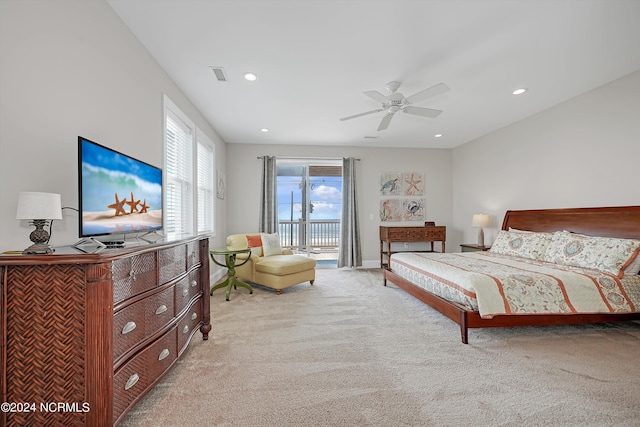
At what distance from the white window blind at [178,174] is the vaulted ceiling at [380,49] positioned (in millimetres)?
452

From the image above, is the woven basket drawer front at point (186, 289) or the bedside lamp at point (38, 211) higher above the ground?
the bedside lamp at point (38, 211)

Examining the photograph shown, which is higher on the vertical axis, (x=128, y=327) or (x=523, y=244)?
(x=523, y=244)

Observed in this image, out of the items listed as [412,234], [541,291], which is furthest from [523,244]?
[412,234]

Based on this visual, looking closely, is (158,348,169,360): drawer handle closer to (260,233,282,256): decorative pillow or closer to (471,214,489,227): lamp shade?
(260,233,282,256): decorative pillow

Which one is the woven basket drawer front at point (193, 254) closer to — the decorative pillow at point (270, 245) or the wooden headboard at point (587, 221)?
the decorative pillow at point (270, 245)

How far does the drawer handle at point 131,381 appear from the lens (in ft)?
4.60

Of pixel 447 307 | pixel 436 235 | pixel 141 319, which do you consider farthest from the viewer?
pixel 436 235

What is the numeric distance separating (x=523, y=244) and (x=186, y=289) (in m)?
4.19

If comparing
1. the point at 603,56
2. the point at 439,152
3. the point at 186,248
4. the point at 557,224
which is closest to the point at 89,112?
the point at 186,248

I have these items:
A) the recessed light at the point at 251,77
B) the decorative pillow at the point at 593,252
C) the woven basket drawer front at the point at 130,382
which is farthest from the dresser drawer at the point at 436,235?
the woven basket drawer front at the point at 130,382

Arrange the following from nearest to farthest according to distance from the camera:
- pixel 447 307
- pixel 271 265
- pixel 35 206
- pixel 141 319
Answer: pixel 35 206, pixel 141 319, pixel 447 307, pixel 271 265

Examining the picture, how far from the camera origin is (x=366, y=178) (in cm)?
623

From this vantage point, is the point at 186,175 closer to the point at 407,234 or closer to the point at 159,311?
the point at 159,311

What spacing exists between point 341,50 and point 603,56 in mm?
2560
